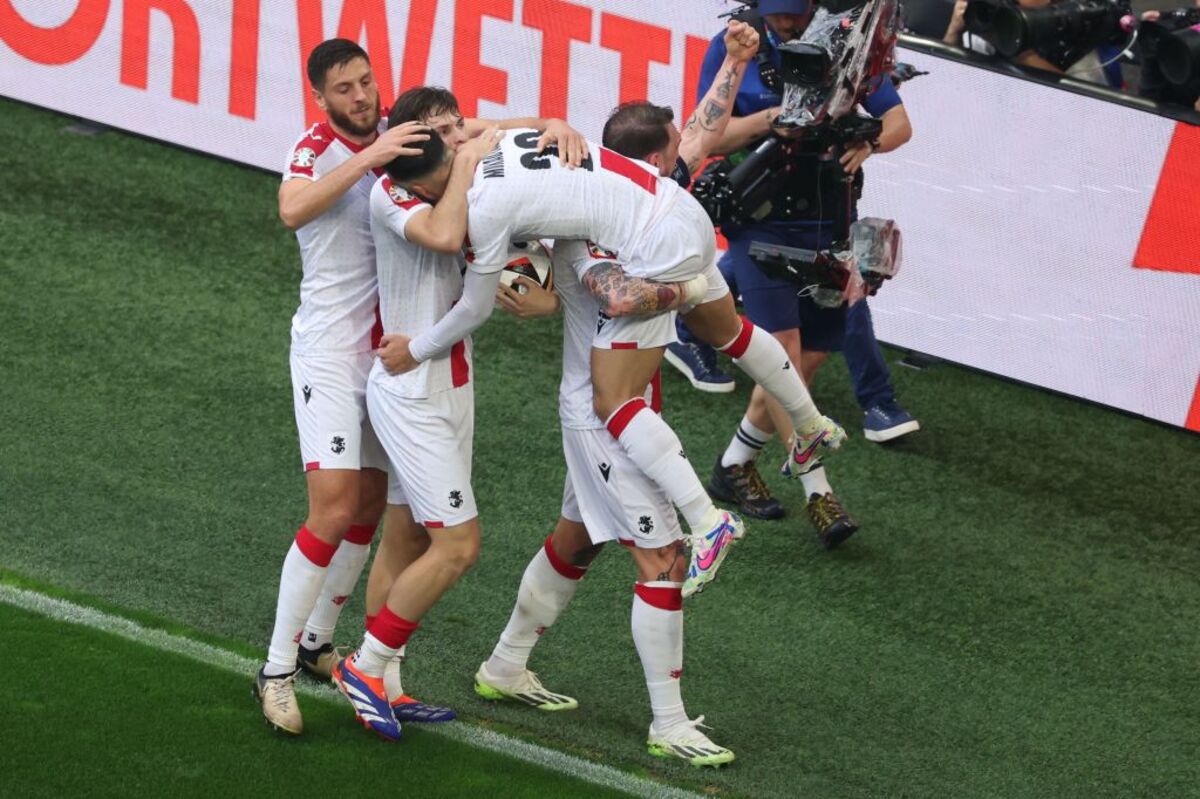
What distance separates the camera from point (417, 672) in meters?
6.30

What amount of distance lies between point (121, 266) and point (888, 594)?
180 inches

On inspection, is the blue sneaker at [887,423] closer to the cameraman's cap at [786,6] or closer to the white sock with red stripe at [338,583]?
the cameraman's cap at [786,6]

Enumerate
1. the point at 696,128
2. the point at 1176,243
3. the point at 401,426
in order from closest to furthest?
the point at 401,426, the point at 696,128, the point at 1176,243

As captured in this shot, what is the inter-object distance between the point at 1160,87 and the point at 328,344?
470 centimetres

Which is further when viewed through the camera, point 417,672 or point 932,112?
point 932,112

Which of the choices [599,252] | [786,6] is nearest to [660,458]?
[599,252]

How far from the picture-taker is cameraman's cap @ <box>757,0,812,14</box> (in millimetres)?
7035

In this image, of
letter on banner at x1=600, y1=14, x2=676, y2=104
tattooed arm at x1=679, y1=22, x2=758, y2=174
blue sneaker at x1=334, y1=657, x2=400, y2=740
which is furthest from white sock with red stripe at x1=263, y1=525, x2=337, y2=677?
letter on banner at x1=600, y1=14, x2=676, y2=104

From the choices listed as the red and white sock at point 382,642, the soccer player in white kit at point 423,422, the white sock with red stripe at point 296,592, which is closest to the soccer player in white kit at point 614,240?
the soccer player in white kit at point 423,422

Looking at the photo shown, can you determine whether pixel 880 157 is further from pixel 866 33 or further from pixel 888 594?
pixel 888 594

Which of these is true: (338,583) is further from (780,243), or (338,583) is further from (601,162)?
(780,243)

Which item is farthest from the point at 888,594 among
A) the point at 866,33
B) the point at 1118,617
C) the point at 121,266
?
the point at 121,266

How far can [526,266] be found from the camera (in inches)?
223

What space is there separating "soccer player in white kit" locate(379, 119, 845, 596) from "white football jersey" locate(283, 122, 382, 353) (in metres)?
0.31
